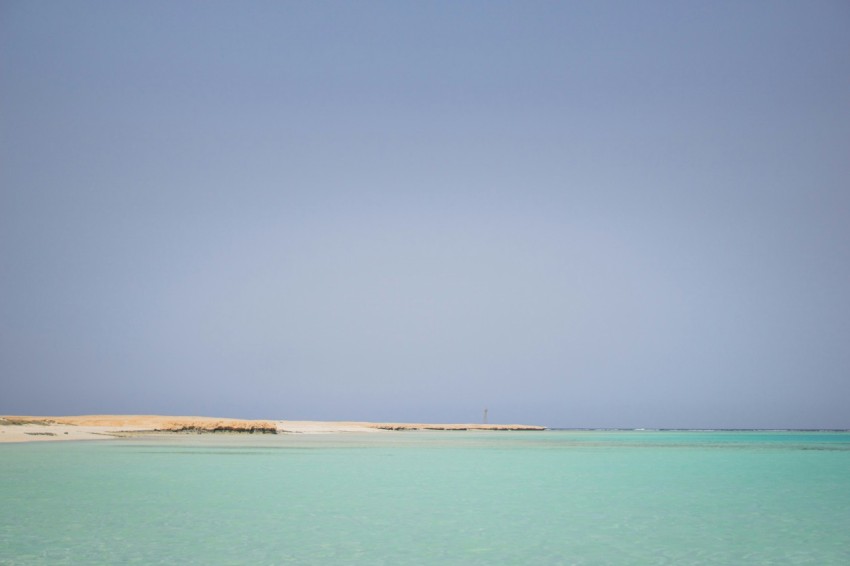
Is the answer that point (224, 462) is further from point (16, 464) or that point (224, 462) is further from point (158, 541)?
point (158, 541)

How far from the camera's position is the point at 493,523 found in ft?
50.5

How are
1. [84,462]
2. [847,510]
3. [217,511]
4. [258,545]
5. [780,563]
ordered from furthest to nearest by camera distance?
1. [84,462]
2. [847,510]
3. [217,511]
4. [258,545]
5. [780,563]

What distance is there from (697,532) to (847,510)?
Result: 6.67m

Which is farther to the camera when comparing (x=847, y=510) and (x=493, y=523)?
(x=847, y=510)

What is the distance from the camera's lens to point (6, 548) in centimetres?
1189

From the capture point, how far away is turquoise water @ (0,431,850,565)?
12.2 meters

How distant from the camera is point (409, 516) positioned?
16.4 meters

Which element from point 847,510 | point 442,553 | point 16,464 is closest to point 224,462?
point 16,464

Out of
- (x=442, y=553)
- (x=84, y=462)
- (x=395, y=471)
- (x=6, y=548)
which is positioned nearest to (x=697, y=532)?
(x=442, y=553)

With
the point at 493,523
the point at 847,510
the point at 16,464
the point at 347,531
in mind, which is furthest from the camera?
the point at 16,464

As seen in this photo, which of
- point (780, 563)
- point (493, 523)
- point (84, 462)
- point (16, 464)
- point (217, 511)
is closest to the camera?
point (780, 563)

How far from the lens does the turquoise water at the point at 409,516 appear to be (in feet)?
39.9

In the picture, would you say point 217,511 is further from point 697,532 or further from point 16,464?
point 16,464

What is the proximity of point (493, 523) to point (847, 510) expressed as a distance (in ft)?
32.7
